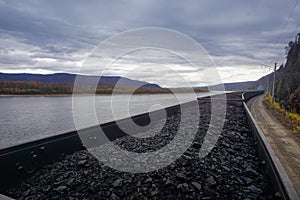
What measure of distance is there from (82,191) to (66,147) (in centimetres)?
182

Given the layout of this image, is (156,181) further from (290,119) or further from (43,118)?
(43,118)

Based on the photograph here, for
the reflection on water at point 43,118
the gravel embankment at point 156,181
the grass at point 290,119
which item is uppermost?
the gravel embankment at point 156,181

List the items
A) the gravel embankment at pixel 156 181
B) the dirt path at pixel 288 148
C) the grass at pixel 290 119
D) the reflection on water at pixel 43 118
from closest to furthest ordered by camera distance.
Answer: the gravel embankment at pixel 156 181 < the dirt path at pixel 288 148 < the grass at pixel 290 119 < the reflection on water at pixel 43 118

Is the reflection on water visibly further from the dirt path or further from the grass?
the grass

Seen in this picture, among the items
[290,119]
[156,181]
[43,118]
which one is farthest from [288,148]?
[43,118]

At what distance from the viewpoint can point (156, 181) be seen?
13.5 ft

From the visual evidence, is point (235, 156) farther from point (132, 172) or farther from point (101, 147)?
point (101, 147)

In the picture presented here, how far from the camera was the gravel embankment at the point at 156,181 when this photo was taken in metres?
3.74

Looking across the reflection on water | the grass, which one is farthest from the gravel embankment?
the grass

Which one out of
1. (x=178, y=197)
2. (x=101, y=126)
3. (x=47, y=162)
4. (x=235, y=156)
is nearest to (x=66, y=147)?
(x=47, y=162)

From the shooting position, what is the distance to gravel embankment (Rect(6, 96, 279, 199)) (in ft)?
12.3

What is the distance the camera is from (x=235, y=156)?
231 inches

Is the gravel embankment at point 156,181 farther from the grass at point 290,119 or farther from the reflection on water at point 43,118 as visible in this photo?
the grass at point 290,119

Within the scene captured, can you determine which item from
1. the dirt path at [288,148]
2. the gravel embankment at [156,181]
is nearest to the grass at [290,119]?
the dirt path at [288,148]
